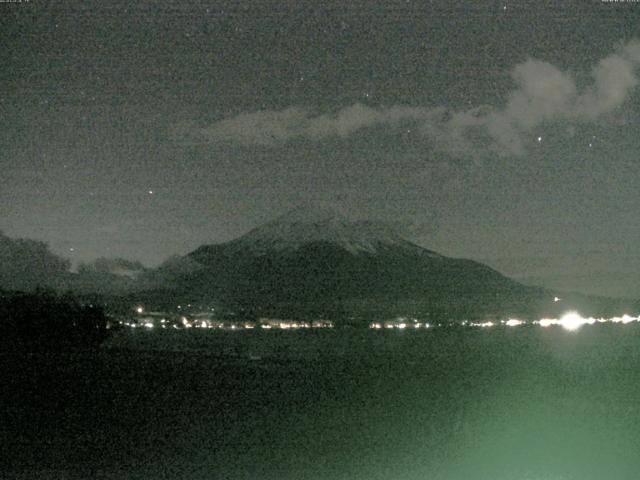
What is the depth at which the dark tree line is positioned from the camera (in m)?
64.7

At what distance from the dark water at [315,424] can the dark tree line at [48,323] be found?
2955 centimetres

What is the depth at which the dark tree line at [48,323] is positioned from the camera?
64.7 metres

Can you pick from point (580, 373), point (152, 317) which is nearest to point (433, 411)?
point (580, 373)

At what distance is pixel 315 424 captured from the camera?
20.5m

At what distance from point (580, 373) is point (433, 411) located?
16.3m

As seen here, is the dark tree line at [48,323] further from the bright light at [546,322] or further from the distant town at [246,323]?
the bright light at [546,322]

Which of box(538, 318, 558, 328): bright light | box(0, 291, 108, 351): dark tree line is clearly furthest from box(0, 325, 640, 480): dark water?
box(538, 318, 558, 328): bright light

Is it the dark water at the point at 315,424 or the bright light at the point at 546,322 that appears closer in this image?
the dark water at the point at 315,424

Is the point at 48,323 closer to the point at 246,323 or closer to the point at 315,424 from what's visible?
the point at 315,424

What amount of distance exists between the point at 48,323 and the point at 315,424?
51945 millimetres

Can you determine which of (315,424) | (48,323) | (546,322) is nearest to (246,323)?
(546,322)

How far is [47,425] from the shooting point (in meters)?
20.2

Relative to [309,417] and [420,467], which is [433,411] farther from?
[420,467]

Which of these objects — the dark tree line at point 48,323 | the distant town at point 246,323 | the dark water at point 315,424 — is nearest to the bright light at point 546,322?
the distant town at point 246,323
